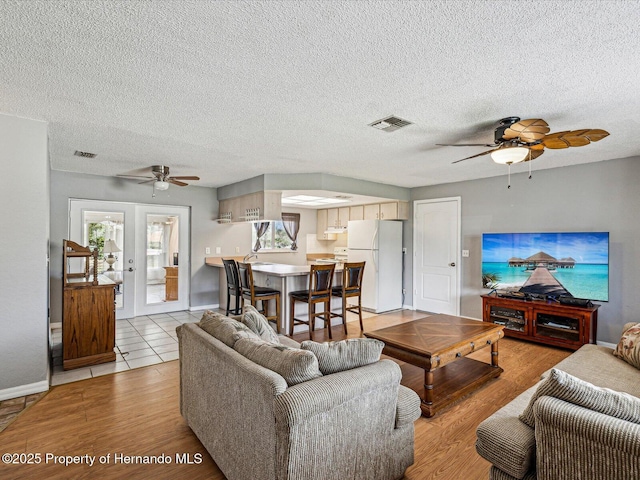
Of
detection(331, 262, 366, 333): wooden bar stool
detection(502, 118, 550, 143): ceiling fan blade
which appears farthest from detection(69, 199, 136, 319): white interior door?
detection(502, 118, 550, 143): ceiling fan blade

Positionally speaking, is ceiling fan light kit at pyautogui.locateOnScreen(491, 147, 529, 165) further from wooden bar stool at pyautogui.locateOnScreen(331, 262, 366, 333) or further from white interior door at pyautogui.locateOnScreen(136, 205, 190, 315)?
white interior door at pyautogui.locateOnScreen(136, 205, 190, 315)

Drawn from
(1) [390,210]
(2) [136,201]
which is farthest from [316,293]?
(2) [136,201]

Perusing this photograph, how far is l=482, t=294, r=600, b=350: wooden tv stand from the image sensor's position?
4.05 metres

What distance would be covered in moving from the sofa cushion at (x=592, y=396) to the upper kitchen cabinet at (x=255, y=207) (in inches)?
165

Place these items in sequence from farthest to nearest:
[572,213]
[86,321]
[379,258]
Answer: [379,258] → [572,213] → [86,321]

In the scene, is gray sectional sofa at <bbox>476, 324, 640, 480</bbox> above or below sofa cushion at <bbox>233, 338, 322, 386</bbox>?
below

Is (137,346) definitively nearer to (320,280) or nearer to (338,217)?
(320,280)

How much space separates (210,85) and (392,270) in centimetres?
485

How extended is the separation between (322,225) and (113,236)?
15.1 ft

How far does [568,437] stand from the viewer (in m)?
1.36

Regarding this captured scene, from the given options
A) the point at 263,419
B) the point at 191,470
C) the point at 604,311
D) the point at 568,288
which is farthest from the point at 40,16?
the point at 604,311

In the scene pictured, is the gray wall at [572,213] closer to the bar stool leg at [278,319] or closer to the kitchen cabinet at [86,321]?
the bar stool leg at [278,319]

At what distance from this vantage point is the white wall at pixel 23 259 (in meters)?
2.77

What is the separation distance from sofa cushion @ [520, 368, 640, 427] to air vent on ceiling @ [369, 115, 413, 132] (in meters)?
2.14
